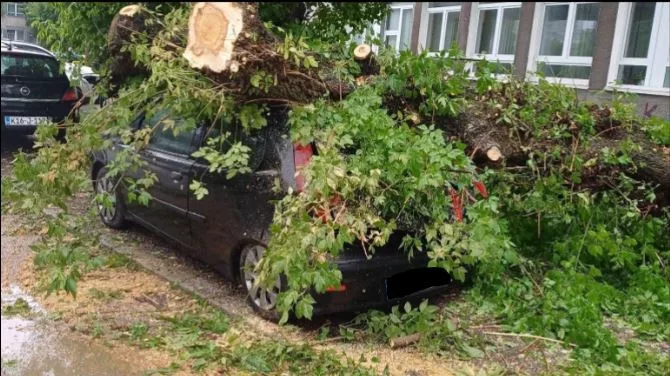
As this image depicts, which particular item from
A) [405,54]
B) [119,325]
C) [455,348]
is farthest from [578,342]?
[119,325]

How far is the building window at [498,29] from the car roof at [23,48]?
29.6 feet

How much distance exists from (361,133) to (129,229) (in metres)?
3.24

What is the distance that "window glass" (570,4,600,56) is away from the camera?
1216cm

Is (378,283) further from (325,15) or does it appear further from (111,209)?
(325,15)

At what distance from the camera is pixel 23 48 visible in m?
9.12

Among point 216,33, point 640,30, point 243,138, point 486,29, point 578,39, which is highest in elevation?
point 486,29

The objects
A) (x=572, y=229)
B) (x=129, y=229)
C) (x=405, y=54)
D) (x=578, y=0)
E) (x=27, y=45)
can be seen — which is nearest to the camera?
(x=405, y=54)

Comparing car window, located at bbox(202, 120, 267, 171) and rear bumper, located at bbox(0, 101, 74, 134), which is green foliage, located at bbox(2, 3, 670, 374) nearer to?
car window, located at bbox(202, 120, 267, 171)

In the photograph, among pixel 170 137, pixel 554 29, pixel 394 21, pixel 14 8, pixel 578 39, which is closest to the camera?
pixel 170 137

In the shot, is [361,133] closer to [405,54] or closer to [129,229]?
[405,54]

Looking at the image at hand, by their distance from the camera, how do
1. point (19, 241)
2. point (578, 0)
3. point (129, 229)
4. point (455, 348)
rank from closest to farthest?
point (455, 348), point (19, 241), point (129, 229), point (578, 0)

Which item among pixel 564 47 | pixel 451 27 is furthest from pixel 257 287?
pixel 451 27

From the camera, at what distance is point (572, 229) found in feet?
16.3

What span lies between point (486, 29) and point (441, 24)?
1.73 meters
